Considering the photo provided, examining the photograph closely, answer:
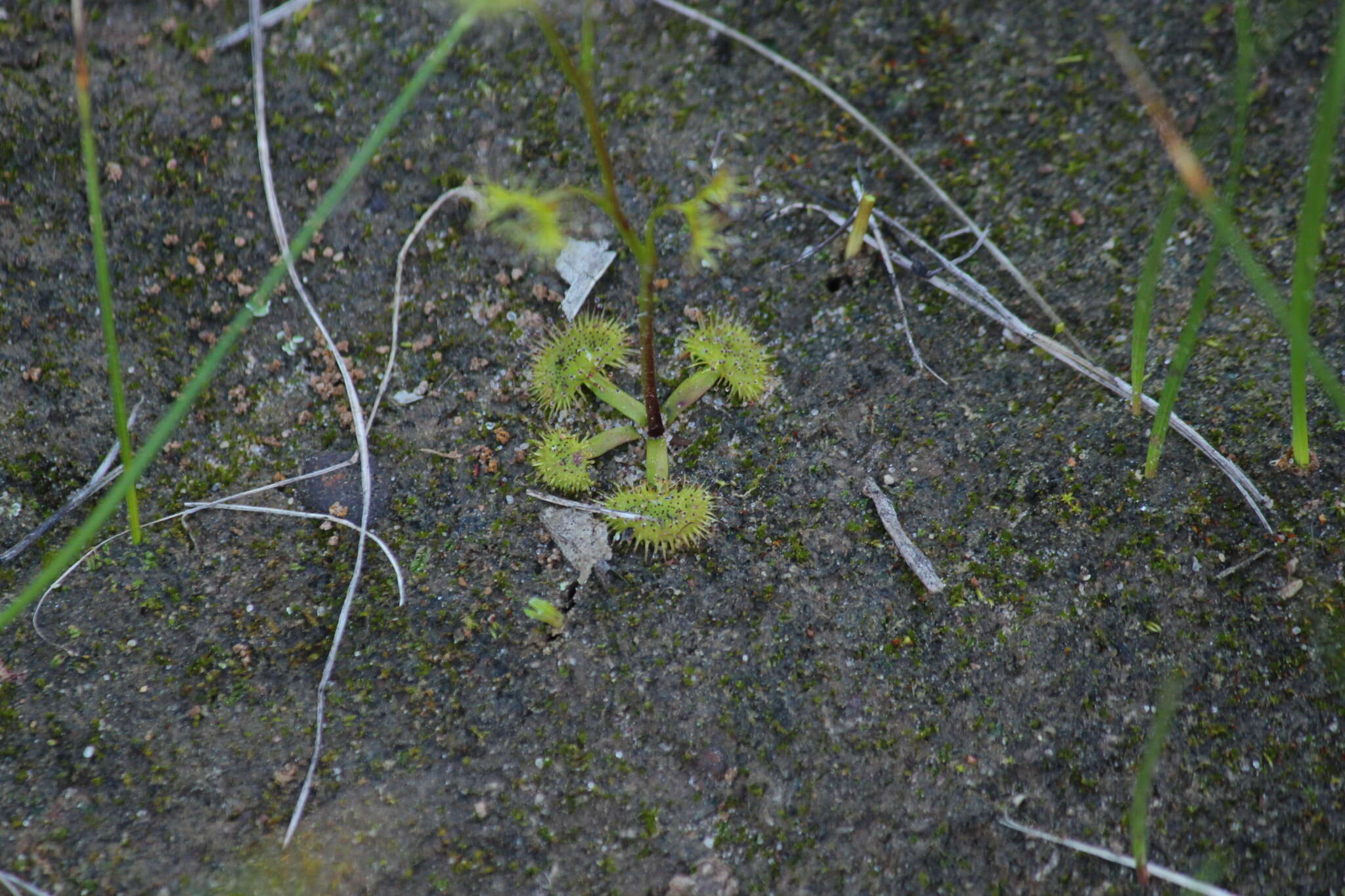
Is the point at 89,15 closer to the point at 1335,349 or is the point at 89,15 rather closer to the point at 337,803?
the point at 337,803

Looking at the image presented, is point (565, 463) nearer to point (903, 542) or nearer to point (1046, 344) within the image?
point (903, 542)

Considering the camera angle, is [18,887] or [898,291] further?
[898,291]

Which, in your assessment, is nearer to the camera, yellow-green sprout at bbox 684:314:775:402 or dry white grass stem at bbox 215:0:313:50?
yellow-green sprout at bbox 684:314:775:402

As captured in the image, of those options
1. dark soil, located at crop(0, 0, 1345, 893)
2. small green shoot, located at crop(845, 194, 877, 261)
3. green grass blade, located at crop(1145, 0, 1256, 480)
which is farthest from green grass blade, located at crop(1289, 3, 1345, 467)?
small green shoot, located at crop(845, 194, 877, 261)

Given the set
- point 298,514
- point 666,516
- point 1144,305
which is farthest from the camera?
point 298,514

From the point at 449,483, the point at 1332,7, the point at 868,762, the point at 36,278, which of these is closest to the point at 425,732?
the point at 449,483

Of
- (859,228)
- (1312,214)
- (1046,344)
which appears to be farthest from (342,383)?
(1312,214)

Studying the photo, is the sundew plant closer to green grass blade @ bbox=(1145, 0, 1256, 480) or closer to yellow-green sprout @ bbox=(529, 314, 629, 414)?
yellow-green sprout @ bbox=(529, 314, 629, 414)
